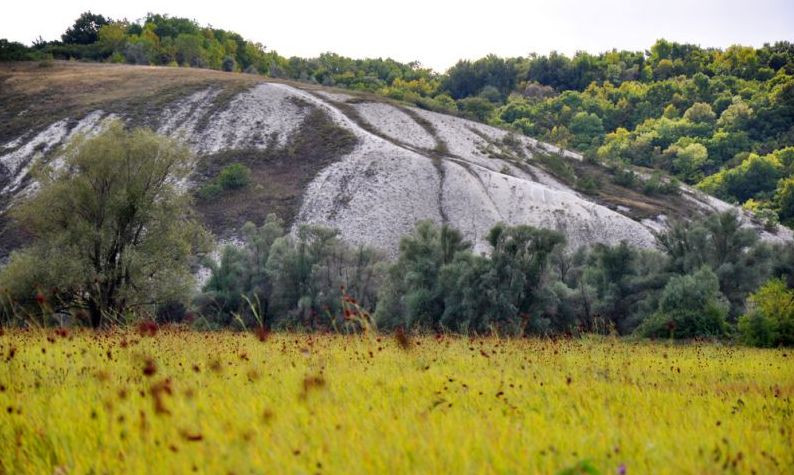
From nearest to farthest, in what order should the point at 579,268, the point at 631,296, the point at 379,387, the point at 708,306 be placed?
the point at 379,387
the point at 708,306
the point at 631,296
the point at 579,268

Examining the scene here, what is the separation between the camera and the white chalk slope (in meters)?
70.1

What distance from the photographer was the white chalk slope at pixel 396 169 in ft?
230

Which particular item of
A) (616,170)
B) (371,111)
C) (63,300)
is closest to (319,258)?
(63,300)

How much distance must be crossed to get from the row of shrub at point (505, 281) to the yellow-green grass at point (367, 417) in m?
27.1

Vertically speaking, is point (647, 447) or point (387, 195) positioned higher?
point (647, 447)

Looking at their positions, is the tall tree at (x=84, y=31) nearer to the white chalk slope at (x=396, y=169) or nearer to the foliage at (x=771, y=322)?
the white chalk slope at (x=396, y=169)

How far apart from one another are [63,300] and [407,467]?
30.1m

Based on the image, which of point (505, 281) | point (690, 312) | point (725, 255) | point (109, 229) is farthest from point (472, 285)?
point (725, 255)

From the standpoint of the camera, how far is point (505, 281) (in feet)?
141

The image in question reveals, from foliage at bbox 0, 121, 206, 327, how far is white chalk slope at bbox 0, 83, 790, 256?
30.0m

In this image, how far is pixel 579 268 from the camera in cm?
5209

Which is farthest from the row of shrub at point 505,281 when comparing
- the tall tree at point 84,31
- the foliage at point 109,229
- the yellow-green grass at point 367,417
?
the tall tree at point 84,31

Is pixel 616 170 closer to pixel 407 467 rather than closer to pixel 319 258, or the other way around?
pixel 319 258

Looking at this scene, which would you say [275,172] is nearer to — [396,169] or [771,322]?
[396,169]
